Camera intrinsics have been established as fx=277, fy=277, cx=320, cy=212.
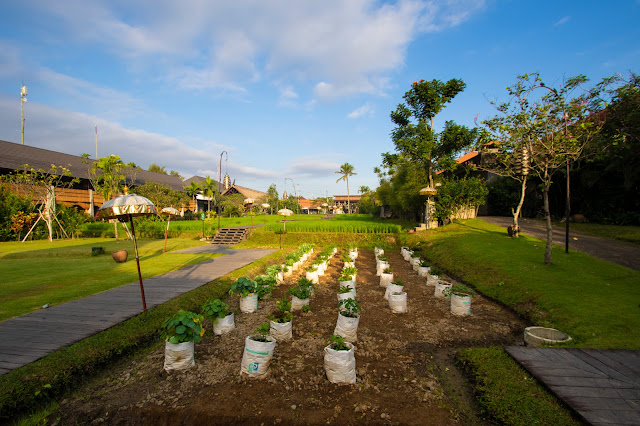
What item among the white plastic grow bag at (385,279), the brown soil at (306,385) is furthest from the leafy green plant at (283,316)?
the white plastic grow bag at (385,279)

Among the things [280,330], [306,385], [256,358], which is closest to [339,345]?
[306,385]

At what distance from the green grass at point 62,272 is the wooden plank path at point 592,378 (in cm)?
967

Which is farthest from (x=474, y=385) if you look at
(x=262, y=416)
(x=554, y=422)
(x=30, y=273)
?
(x=30, y=273)

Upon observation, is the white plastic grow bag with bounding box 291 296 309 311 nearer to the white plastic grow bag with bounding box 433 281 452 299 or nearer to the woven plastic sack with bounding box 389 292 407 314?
the woven plastic sack with bounding box 389 292 407 314

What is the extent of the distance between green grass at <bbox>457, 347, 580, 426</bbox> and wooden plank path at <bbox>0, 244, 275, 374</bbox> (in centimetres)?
648

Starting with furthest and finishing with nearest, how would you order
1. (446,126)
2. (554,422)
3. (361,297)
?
1. (446,126)
2. (361,297)
3. (554,422)

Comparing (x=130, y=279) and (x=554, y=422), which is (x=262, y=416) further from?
(x=130, y=279)

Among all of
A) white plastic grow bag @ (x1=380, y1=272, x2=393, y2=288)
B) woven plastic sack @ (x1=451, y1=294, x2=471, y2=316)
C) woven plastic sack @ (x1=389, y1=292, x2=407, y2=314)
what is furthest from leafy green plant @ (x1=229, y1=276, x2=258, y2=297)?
woven plastic sack @ (x1=451, y1=294, x2=471, y2=316)

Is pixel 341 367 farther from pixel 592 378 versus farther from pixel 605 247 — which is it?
pixel 605 247

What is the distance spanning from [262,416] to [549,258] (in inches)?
369

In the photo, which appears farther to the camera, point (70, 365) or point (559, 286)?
point (559, 286)

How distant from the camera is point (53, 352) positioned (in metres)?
4.37

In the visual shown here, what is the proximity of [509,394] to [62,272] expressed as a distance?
13375 millimetres

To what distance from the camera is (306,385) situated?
3990 millimetres
